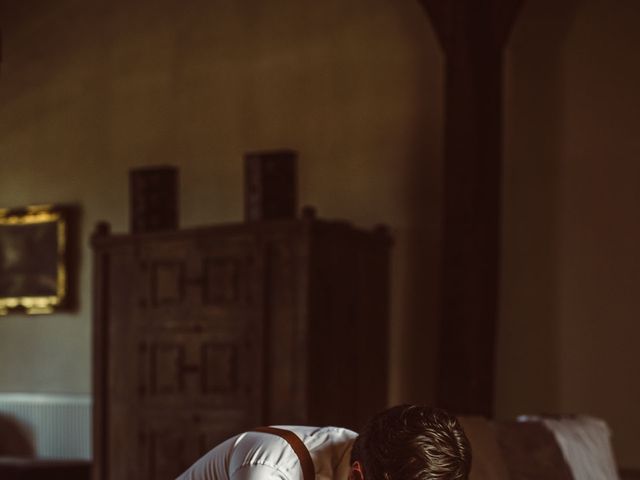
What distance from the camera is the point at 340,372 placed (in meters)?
5.76

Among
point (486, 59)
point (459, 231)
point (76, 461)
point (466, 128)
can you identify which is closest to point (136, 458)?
point (76, 461)

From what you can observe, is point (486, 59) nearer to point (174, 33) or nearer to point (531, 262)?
point (531, 262)

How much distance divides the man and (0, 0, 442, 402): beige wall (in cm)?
390

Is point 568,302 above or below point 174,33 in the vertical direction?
below

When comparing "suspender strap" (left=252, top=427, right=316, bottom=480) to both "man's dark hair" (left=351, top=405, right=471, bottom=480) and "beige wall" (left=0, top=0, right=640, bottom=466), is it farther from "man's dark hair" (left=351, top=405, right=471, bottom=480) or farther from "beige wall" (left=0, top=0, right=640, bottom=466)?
"beige wall" (left=0, top=0, right=640, bottom=466)

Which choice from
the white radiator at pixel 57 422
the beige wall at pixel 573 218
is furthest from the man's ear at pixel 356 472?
the white radiator at pixel 57 422

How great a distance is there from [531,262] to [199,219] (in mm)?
2475

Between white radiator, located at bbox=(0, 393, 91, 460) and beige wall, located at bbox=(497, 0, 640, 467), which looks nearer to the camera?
beige wall, located at bbox=(497, 0, 640, 467)

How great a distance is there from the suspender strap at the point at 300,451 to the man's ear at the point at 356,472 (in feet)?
0.62

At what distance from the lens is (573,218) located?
613cm

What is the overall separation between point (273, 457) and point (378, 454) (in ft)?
1.03

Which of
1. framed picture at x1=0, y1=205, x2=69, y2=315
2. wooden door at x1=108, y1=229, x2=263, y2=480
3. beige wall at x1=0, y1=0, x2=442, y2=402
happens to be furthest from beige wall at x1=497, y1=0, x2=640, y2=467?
framed picture at x1=0, y1=205, x2=69, y2=315

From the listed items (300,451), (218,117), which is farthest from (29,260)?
(300,451)

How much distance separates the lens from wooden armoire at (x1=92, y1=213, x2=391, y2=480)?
5.55 meters
